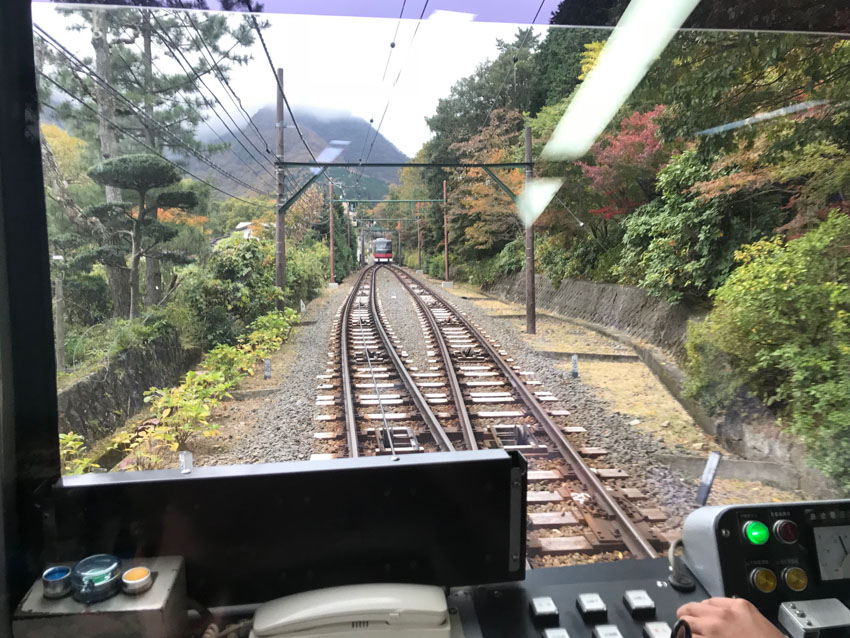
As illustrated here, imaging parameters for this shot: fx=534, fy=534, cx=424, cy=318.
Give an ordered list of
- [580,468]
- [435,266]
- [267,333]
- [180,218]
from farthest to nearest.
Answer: [435,266], [267,333], [580,468], [180,218]

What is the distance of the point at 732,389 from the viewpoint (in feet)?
7.06

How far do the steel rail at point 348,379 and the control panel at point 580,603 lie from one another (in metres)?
0.68

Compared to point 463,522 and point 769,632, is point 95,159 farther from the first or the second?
point 769,632

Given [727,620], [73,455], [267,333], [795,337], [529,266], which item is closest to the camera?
[727,620]

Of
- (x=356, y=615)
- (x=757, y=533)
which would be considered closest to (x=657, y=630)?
(x=757, y=533)

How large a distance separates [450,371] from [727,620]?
1950 mm

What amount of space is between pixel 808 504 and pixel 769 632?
0.41 m

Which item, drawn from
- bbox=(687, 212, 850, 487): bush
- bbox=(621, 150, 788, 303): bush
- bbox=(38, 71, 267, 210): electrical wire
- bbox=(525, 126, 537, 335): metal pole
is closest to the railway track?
bbox=(525, 126, 537, 335): metal pole

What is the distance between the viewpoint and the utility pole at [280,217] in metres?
1.92

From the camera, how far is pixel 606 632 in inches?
48.2

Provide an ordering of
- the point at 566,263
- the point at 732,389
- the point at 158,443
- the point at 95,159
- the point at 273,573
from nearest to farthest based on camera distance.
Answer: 1. the point at 273,573
2. the point at 95,159
3. the point at 158,443
4. the point at 732,389
5. the point at 566,263

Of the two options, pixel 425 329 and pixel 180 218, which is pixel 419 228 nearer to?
pixel 425 329

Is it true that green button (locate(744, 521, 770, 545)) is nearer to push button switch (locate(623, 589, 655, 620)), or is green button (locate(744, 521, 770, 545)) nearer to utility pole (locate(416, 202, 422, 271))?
push button switch (locate(623, 589, 655, 620))

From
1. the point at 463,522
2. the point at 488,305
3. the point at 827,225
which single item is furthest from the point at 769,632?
the point at 488,305
